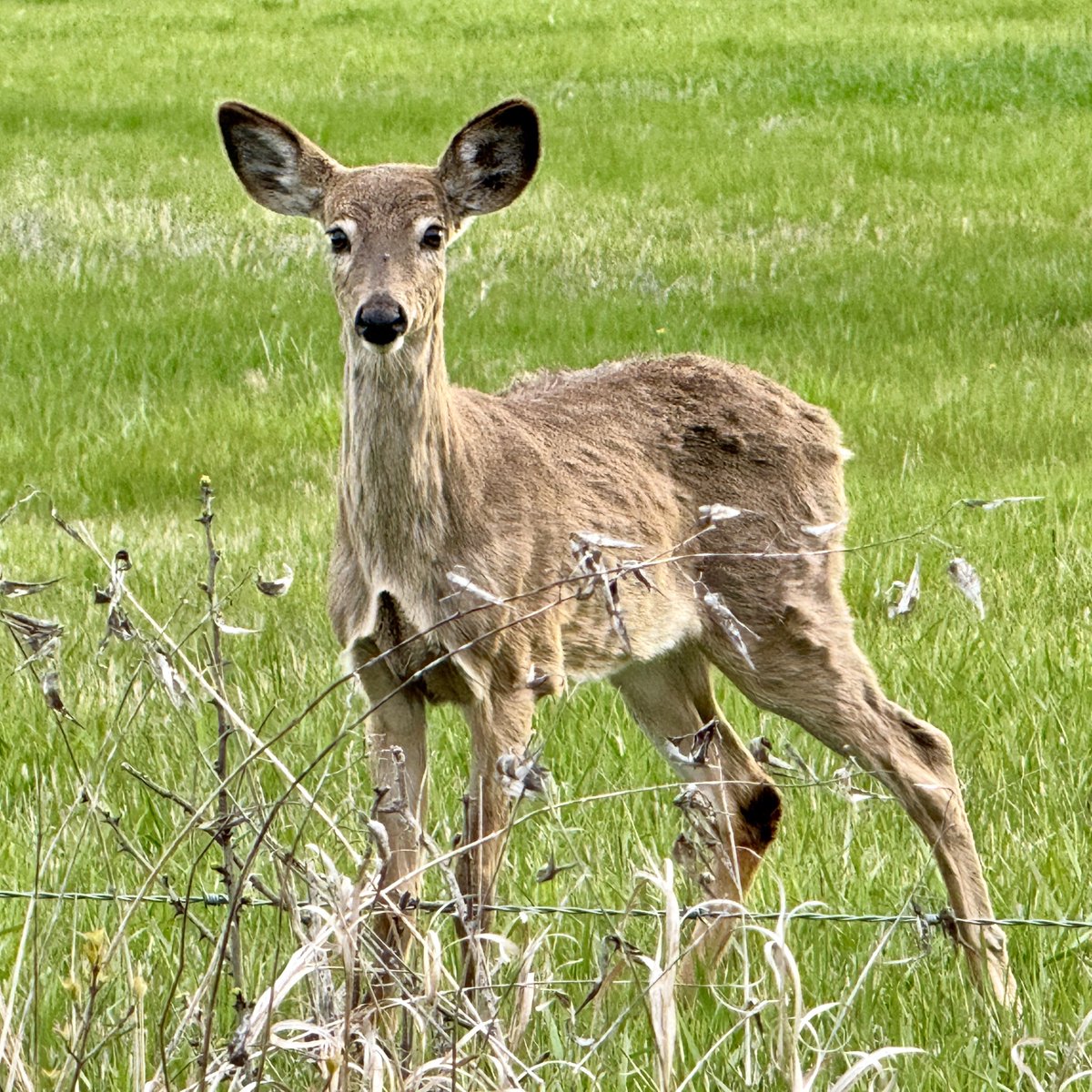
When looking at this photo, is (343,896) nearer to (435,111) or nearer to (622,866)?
(622,866)

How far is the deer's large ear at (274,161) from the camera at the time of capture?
4645 mm

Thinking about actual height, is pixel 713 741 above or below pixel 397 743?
below

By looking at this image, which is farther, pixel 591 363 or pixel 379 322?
pixel 591 363

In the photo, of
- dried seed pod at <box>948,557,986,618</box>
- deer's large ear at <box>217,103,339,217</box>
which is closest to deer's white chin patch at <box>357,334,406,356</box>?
deer's large ear at <box>217,103,339,217</box>

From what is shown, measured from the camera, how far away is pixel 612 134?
1738cm

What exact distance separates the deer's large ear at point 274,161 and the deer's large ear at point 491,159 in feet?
0.99

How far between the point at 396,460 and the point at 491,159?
901 mm

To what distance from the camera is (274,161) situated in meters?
4.70

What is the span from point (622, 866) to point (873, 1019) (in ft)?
3.12

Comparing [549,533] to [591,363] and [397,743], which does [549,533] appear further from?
[591,363]

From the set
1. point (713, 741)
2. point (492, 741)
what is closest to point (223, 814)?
point (492, 741)

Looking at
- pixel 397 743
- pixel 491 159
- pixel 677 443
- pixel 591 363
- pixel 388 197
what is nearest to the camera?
pixel 397 743

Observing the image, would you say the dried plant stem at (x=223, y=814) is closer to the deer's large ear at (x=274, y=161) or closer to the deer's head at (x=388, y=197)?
the deer's head at (x=388, y=197)

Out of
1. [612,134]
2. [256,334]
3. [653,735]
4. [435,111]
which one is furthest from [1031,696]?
[435,111]
